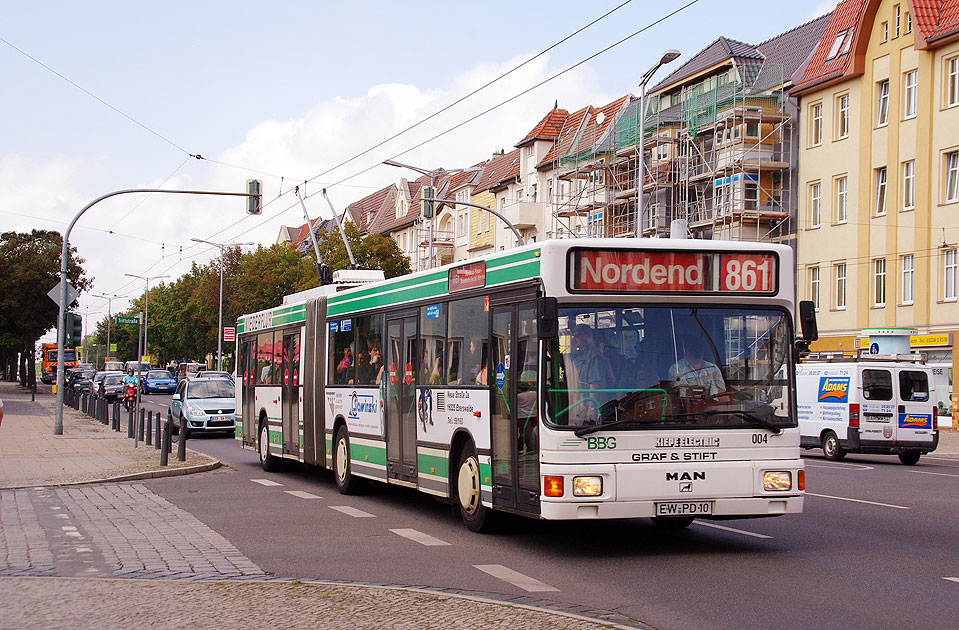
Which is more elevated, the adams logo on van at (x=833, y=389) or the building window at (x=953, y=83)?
the building window at (x=953, y=83)

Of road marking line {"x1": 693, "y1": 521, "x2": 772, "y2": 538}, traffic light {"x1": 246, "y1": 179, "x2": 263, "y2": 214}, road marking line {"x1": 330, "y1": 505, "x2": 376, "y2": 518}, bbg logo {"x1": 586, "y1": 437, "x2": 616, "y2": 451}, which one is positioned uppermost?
traffic light {"x1": 246, "y1": 179, "x2": 263, "y2": 214}

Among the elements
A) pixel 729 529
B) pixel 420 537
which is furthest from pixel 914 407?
pixel 420 537

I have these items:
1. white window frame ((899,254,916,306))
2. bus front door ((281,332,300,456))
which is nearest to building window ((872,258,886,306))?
white window frame ((899,254,916,306))

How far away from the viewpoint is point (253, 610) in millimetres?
7691

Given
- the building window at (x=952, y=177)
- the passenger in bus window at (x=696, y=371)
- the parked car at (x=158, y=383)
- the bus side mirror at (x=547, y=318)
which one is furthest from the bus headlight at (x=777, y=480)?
the parked car at (x=158, y=383)

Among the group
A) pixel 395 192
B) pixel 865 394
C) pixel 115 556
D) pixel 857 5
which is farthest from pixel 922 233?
pixel 395 192

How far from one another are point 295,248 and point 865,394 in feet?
172

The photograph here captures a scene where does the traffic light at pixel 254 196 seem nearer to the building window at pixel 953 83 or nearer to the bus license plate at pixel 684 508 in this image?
the bus license plate at pixel 684 508

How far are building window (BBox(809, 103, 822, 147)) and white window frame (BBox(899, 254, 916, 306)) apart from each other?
722 centimetres

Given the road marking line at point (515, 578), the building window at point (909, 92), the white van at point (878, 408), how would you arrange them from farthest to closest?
the building window at point (909, 92) < the white van at point (878, 408) < the road marking line at point (515, 578)

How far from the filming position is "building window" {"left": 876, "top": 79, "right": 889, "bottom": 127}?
44531mm

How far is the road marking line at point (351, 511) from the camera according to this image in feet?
45.7

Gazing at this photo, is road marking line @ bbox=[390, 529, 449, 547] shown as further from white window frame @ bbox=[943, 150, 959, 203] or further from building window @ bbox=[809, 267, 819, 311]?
building window @ bbox=[809, 267, 819, 311]

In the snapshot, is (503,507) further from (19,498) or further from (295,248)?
(295,248)
